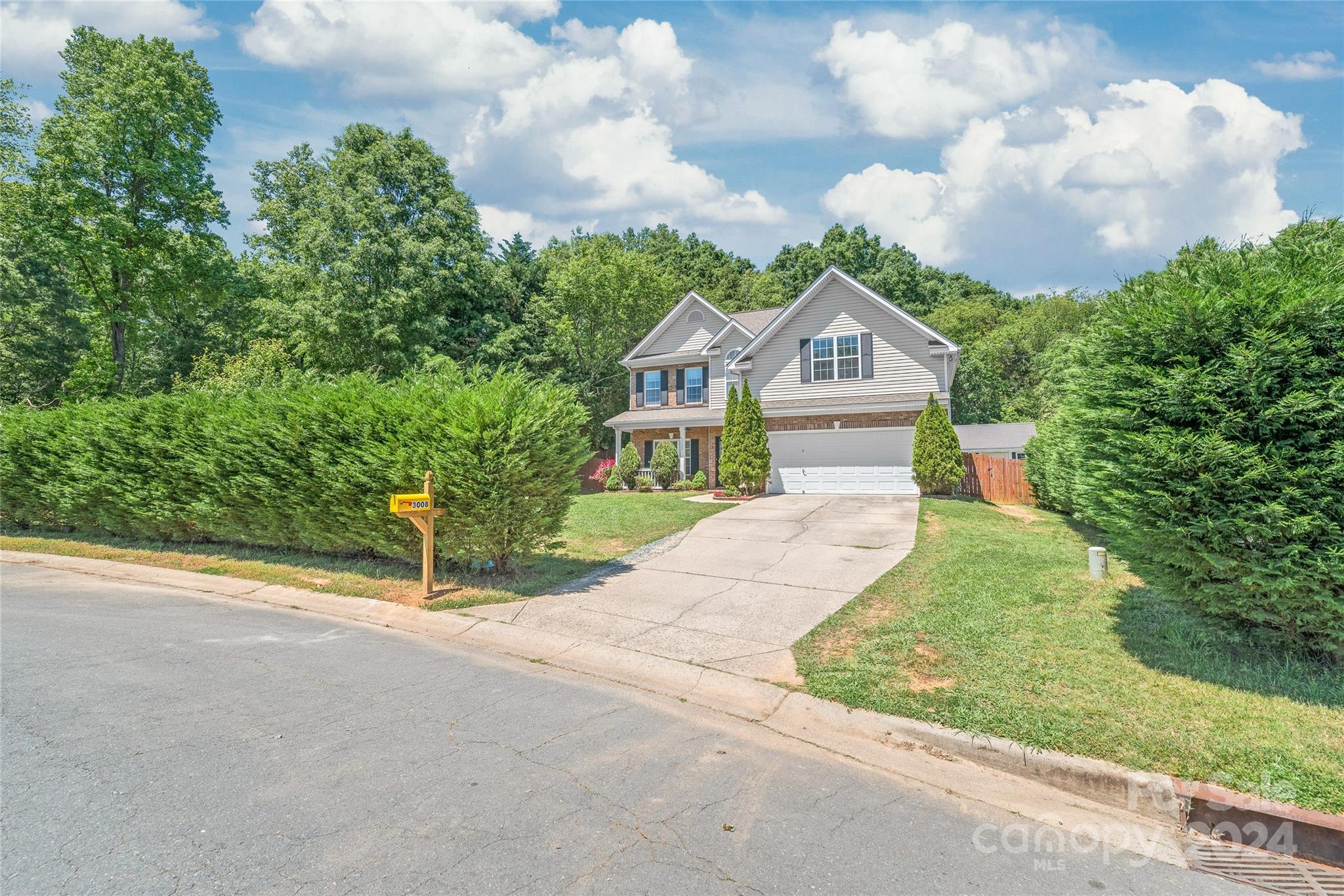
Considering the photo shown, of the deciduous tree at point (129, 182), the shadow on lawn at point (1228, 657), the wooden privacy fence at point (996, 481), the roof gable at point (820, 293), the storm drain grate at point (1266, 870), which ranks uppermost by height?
the deciduous tree at point (129, 182)

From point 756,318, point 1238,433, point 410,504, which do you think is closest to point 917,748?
point 1238,433

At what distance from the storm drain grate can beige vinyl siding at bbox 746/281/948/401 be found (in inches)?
686

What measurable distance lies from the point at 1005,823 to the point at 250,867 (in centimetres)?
374

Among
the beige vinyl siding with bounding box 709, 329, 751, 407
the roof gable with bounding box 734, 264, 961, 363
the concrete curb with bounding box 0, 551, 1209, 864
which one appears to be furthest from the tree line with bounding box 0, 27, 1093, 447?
the concrete curb with bounding box 0, 551, 1209, 864

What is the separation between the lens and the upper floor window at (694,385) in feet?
84.1

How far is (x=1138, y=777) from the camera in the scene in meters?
3.57

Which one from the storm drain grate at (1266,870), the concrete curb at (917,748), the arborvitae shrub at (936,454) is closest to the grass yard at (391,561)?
the concrete curb at (917,748)

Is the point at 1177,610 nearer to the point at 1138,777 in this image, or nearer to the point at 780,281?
the point at 1138,777

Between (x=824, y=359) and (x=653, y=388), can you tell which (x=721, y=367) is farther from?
(x=824, y=359)

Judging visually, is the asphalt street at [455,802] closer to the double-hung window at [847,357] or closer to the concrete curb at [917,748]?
the concrete curb at [917,748]

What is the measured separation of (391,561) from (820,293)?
16.1 metres

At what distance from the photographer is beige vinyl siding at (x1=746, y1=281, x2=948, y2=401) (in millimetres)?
19688

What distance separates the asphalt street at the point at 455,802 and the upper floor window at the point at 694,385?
20.6 meters

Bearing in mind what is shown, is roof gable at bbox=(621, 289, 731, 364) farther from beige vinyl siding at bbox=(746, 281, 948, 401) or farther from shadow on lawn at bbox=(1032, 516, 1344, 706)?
shadow on lawn at bbox=(1032, 516, 1344, 706)
